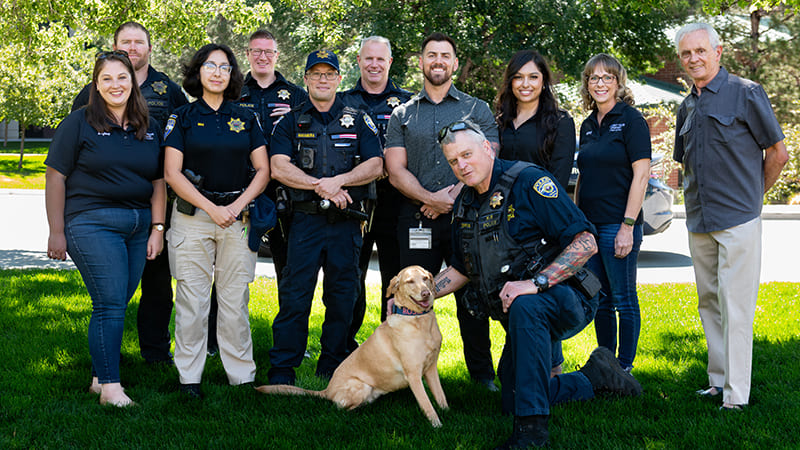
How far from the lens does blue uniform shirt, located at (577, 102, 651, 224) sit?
4684 millimetres

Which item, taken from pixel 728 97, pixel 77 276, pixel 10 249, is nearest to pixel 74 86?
pixel 10 249

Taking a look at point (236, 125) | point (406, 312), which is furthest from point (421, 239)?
point (236, 125)

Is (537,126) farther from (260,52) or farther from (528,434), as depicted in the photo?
(260,52)

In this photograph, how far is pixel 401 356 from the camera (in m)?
4.00

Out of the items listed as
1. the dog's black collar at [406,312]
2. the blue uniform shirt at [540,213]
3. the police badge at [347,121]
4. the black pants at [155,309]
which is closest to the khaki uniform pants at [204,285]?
the black pants at [155,309]

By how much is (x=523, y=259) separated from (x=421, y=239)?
1.15 m

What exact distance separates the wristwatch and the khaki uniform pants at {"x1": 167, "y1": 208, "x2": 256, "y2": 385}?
6.58ft

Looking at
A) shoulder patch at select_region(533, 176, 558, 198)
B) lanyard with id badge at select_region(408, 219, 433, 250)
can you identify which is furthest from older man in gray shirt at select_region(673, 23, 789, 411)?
lanyard with id badge at select_region(408, 219, 433, 250)

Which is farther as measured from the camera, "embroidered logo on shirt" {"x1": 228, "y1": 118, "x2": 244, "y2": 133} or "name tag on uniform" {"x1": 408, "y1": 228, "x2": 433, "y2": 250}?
"name tag on uniform" {"x1": 408, "y1": 228, "x2": 433, "y2": 250}

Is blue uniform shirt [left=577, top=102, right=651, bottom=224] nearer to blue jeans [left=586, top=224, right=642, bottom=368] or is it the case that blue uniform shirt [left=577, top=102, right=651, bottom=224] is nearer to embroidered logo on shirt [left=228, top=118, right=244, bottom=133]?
blue jeans [left=586, top=224, right=642, bottom=368]

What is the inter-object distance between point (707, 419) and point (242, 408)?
2723 mm

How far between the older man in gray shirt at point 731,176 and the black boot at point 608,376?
53 cm

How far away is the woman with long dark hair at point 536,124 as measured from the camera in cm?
467

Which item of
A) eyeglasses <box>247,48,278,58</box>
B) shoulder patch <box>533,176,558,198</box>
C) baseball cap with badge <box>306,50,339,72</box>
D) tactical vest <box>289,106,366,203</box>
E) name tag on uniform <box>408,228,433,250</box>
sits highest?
eyeglasses <box>247,48,278,58</box>
